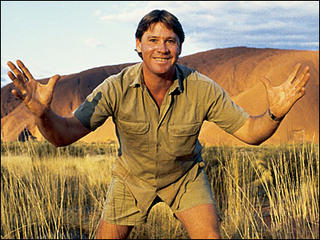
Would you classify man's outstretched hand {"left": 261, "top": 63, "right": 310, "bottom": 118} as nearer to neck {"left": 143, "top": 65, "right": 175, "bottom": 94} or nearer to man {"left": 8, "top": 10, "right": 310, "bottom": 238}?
man {"left": 8, "top": 10, "right": 310, "bottom": 238}

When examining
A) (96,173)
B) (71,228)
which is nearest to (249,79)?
(96,173)

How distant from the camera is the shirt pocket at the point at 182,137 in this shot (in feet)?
9.68

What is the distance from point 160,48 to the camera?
9.29 ft

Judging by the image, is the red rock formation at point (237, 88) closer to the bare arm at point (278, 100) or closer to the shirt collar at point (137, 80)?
the bare arm at point (278, 100)

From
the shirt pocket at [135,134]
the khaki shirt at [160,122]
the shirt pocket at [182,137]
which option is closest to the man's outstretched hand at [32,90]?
the khaki shirt at [160,122]

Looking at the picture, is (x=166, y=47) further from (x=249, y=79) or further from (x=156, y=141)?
(x=249, y=79)

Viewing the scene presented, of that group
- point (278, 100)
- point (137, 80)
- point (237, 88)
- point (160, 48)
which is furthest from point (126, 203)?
point (237, 88)

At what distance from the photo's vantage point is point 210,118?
3162 millimetres

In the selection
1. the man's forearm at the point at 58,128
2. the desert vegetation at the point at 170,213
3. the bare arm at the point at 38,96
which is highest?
the bare arm at the point at 38,96

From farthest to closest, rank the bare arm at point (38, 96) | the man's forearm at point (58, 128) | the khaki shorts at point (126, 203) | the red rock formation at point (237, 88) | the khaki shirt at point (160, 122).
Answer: the red rock formation at point (237, 88), the khaki shorts at point (126, 203), the khaki shirt at point (160, 122), the man's forearm at point (58, 128), the bare arm at point (38, 96)

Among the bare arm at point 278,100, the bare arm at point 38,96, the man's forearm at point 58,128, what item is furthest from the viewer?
the bare arm at point 278,100

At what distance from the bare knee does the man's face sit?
1.16 m

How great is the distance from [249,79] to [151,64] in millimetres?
30413

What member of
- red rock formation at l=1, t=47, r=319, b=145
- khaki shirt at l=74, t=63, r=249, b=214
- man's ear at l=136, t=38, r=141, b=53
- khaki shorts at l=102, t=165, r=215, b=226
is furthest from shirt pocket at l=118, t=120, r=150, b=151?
red rock formation at l=1, t=47, r=319, b=145
